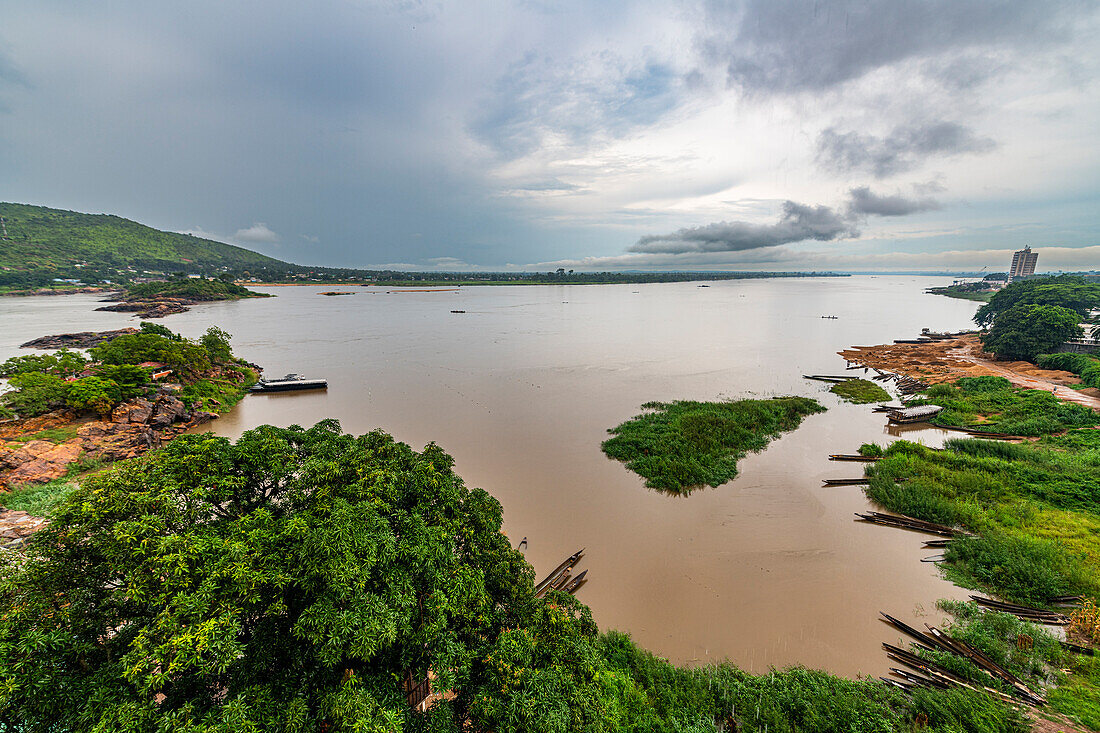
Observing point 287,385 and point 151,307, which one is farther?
point 151,307

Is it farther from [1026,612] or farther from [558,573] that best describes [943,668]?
[558,573]

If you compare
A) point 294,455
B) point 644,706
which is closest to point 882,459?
point 644,706

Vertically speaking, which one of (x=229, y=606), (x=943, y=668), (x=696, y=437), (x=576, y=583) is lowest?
(x=576, y=583)

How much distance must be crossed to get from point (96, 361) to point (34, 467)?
15656mm

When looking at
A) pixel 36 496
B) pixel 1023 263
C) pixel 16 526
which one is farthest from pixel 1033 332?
pixel 1023 263

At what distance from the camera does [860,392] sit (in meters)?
27.0

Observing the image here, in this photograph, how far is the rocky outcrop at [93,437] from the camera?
13.7 metres

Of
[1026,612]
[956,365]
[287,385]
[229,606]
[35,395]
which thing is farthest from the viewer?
[956,365]

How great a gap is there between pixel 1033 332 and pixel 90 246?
21229 cm

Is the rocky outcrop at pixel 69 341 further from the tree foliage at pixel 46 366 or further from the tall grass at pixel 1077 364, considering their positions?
the tall grass at pixel 1077 364

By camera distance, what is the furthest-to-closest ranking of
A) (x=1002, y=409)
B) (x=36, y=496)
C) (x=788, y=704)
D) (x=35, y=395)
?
1. (x=1002, y=409)
2. (x=35, y=395)
3. (x=36, y=496)
4. (x=788, y=704)

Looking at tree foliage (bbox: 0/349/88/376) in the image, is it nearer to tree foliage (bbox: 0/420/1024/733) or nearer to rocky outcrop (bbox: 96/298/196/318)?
tree foliage (bbox: 0/420/1024/733)

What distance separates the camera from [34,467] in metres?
13.8

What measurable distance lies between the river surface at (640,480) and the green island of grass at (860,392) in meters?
1.14
